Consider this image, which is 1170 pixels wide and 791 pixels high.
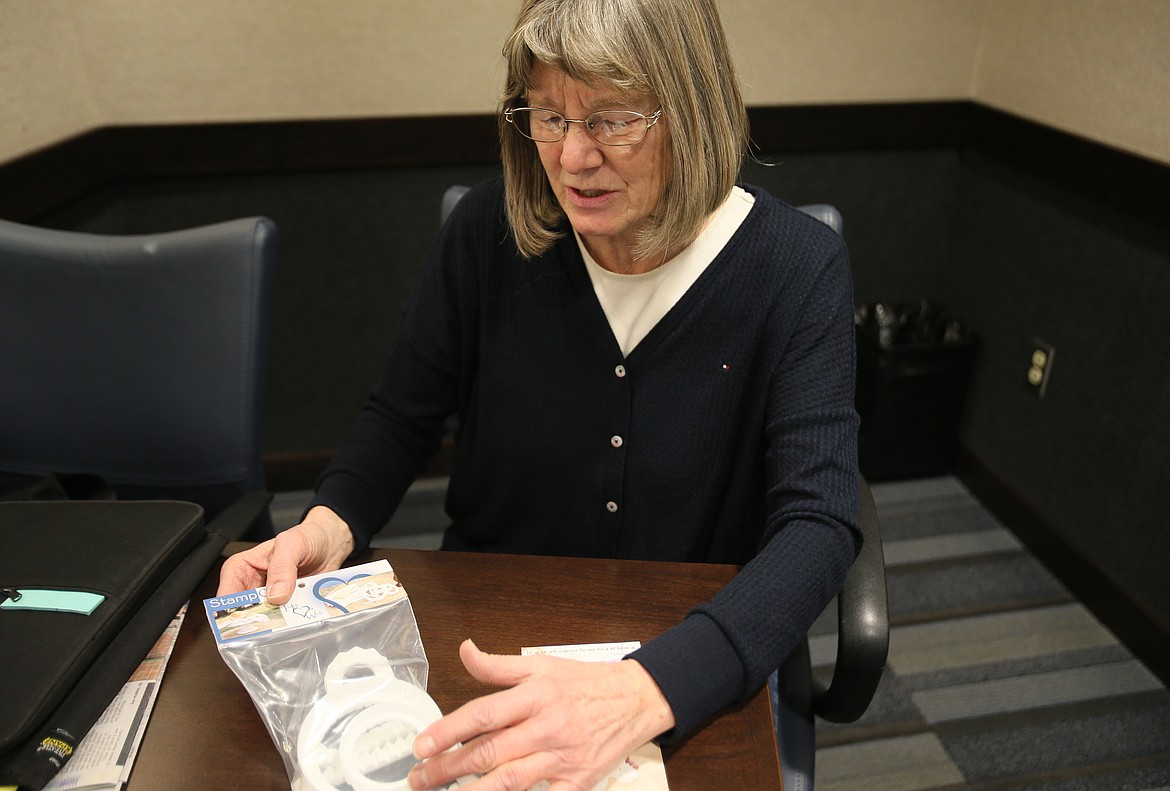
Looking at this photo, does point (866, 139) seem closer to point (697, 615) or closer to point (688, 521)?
point (688, 521)

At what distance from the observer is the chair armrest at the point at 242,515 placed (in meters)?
1.23

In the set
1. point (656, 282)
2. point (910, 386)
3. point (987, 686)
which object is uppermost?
point (656, 282)

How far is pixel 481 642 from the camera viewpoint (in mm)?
907

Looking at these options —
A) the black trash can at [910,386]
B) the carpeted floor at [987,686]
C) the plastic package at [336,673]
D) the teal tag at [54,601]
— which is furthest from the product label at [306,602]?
the black trash can at [910,386]

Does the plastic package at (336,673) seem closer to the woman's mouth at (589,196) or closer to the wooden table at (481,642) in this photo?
the wooden table at (481,642)

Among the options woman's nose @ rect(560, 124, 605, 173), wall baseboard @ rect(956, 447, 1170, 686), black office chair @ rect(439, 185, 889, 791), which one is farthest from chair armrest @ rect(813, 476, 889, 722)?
wall baseboard @ rect(956, 447, 1170, 686)

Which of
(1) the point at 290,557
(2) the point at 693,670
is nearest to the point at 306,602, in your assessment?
(1) the point at 290,557

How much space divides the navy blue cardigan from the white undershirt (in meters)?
0.02

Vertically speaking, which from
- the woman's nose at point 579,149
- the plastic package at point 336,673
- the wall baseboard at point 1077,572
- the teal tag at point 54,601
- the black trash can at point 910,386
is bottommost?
the wall baseboard at point 1077,572

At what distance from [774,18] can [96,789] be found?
232 cm

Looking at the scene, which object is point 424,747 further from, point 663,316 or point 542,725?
point 663,316

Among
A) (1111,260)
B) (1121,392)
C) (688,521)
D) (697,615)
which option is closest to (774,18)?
(1111,260)

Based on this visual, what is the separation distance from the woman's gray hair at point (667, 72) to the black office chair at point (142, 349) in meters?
0.54

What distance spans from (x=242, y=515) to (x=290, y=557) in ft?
1.08
